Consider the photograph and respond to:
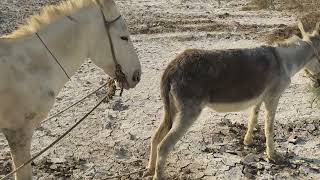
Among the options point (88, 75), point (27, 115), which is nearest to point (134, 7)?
point (88, 75)

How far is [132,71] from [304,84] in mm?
5232

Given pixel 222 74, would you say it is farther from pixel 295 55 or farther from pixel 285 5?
pixel 285 5

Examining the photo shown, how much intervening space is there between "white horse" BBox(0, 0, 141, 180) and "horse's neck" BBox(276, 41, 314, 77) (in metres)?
2.52

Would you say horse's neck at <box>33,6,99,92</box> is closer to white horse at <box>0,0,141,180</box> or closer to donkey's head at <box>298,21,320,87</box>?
white horse at <box>0,0,141,180</box>

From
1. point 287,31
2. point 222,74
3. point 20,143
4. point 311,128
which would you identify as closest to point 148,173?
point 222,74

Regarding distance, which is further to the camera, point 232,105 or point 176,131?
point 232,105

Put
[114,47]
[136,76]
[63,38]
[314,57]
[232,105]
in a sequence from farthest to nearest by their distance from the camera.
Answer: [314,57] < [232,105] < [136,76] < [114,47] < [63,38]

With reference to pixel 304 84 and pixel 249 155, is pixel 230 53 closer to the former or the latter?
pixel 249 155

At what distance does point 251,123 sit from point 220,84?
1.27 meters

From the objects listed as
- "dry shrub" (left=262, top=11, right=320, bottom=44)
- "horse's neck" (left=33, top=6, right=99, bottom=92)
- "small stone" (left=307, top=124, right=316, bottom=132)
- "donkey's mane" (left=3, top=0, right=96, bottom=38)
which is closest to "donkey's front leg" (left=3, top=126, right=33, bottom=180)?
"horse's neck" (left=33, top=6, right=99, bottom=92)

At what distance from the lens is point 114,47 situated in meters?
4.46

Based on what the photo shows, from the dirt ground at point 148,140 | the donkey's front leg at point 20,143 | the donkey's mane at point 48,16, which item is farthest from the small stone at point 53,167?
the donkey's mane at point 48,16

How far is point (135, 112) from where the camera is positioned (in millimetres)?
7688

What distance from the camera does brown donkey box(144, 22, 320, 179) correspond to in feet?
17.6
